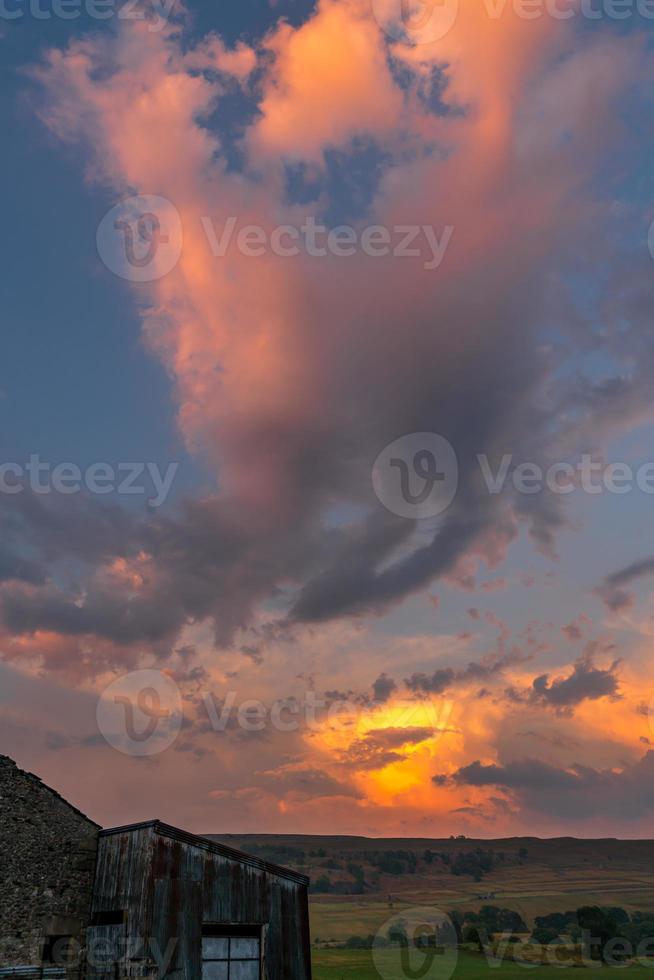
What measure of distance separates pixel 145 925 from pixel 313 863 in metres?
164

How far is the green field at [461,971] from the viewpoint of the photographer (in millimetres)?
61594

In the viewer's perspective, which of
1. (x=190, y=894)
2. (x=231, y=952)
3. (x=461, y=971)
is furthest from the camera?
(x=461, y=971)

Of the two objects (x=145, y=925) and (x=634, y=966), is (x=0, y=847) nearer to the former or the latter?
(x=145, y=925)

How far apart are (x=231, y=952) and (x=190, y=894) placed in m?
2.62

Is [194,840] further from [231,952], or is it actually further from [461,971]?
[461,971]

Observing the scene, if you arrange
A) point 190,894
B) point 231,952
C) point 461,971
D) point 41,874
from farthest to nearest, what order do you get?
1. point 461,971
2. point 231,952
3. point 190,894
4. point 41,874

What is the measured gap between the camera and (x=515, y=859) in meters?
198

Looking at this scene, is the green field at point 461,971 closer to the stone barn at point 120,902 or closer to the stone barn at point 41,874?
the stone barn at point 120,902

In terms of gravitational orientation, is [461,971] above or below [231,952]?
below

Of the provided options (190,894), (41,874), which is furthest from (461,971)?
(41,874)

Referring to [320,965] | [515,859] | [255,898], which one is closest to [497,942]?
[320,965]

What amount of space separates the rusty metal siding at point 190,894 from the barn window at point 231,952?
1.00ft

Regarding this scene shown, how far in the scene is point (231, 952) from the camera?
2455 cm

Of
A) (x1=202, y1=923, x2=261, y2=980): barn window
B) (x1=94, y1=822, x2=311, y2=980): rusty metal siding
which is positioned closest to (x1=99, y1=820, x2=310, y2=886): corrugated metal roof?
(x1=94, y1=822, x2=311, y2=980): rusty metal siding
